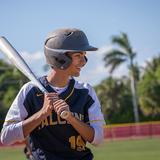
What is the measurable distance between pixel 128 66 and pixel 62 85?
48.0 metres

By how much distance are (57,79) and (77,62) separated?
21cm

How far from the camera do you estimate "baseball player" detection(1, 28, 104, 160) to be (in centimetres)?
415

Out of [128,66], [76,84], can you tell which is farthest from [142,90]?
[76,84]

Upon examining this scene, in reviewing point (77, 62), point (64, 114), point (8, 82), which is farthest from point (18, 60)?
point (8, 82)

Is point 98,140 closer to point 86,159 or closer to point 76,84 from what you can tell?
point 86,159

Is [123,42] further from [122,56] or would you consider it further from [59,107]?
[59,107]

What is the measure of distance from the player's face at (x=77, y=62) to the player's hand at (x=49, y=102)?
343mm

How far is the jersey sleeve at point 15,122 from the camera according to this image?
4062 millimetres

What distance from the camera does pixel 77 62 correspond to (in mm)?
4180

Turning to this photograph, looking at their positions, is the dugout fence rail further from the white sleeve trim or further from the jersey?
the white sleeve trim

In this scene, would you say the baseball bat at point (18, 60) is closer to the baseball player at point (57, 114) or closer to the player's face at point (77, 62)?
the baseball player at point (57, 114)

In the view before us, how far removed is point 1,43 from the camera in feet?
14.4

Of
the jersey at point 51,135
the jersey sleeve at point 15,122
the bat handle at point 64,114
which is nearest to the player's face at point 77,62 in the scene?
the jersey at point 51,135

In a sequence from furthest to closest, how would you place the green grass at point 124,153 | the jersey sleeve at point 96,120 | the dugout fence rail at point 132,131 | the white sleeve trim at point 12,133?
the dugout fence rail at point 132,131
the green grass at point 124,153
the jersey sleeve at point 96,120
the white sleeve trim at point 12,133
